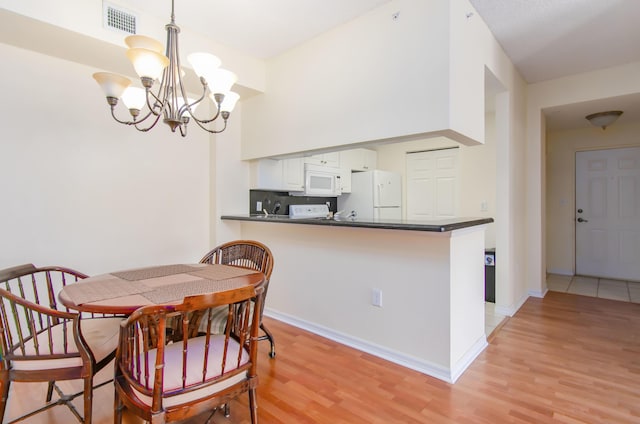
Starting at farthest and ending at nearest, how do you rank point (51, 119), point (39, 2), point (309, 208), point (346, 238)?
point (309, 208), point (346, 238), point (51, 119), point (39, 2)

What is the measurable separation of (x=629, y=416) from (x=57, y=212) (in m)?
3.78

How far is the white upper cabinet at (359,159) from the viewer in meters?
4.96

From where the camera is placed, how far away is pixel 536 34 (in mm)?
2770

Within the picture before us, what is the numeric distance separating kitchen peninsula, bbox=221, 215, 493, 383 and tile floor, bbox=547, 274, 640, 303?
2612 mm

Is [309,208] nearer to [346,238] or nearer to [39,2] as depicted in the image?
[346,238]

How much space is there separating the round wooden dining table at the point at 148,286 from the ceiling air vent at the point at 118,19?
66.0 inches

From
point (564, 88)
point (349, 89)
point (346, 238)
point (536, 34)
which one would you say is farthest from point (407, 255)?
point (564, 88)

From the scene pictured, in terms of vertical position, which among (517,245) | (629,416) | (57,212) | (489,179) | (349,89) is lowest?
(629,416)

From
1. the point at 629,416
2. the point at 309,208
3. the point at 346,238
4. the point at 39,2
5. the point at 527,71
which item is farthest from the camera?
the point at 309,208

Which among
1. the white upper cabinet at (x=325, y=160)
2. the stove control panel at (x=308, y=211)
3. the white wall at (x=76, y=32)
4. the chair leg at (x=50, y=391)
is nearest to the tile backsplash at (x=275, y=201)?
the stove control panel at (x=308, y=211)

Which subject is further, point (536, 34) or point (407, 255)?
point (536, 34)

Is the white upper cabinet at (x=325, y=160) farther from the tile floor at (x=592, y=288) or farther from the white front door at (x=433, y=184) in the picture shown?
the tile floor at (x=592, y=288)

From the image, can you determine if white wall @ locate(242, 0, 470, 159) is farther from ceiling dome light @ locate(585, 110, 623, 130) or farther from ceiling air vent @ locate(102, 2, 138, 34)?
ceiling dome light @ locate(585, 110, 623, 130)

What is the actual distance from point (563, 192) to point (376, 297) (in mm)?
4469
